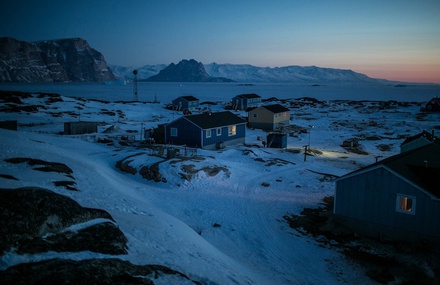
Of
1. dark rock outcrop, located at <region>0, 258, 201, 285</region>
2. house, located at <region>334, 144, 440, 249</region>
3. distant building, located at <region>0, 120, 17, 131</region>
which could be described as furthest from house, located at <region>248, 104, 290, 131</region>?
dark rock outcrop, located at <region>0, 258, 201, 285</region>

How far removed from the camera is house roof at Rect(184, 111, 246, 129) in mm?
38578

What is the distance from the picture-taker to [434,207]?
53.1 feet

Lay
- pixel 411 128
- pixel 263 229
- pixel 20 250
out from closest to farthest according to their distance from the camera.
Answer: pixel 20 250
pixel 263 229
pixel 411 128

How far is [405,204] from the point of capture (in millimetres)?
17141

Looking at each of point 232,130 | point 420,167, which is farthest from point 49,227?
point 232,130

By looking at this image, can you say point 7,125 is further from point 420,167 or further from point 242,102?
point 242,102

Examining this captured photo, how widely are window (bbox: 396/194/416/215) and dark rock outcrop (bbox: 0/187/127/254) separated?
47.4 ft

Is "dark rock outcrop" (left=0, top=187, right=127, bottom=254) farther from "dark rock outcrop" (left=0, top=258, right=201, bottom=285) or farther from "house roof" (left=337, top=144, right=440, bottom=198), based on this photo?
→ "house roof" (left=337, top=144, right=440, bottom=198)

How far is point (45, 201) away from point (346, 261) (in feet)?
45.2

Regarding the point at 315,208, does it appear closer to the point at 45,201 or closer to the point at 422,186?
the point at 422,186

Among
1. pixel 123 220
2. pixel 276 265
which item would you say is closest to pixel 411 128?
pixel 276 265

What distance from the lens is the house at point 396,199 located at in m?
16.4

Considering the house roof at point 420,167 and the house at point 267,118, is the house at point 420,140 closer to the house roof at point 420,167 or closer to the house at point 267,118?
the house roof at point 420,167

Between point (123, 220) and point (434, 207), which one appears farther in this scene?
point (434, 207)
